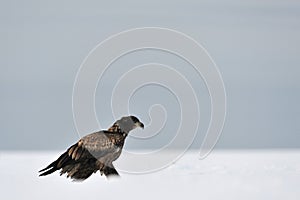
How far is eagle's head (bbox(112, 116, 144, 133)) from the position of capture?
388 centimetres

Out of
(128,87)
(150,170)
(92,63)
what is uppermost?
(92,63)

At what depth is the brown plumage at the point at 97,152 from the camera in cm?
385

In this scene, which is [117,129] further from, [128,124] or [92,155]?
[92,155]

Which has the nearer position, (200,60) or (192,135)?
(192,135)

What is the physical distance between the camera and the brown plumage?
12.6 ft

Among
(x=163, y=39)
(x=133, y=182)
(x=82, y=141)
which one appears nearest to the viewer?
(x=82, y=141)

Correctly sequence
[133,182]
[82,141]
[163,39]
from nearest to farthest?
1. [82,141]
2. [133,182]
3. [163,39]

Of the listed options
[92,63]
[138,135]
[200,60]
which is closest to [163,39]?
[200,60]

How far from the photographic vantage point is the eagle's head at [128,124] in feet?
12.7

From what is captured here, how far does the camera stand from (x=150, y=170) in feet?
13.2

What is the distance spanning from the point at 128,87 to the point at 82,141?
1.78ft

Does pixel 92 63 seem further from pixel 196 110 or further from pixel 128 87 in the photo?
pixel 196 110

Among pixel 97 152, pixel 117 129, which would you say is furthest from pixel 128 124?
pixel 97 152

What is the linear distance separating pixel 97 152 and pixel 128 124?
284 millimetres
